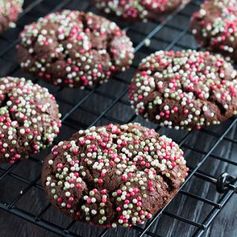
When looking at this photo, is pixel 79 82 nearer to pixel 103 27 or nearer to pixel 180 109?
pixel 103 27

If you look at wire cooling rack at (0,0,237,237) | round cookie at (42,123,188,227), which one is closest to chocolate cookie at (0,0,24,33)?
wire cooling rack at (0,0,237,237)

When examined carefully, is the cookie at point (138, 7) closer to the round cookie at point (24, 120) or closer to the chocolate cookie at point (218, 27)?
the chocolate cookie at point (218, 27)

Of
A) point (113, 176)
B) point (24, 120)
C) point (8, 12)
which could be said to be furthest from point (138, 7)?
point (113, 176)

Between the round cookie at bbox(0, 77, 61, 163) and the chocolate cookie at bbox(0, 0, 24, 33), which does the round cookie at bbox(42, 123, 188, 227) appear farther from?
the chocolate cookie at bbox(0, 0, 24, 33)

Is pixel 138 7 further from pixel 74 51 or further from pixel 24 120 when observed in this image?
pixel 24 120

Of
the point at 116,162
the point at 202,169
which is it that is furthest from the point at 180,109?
the point at 116,162
